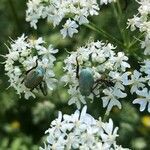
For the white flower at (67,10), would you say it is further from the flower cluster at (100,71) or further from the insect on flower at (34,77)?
the insect on flower at (34,77)

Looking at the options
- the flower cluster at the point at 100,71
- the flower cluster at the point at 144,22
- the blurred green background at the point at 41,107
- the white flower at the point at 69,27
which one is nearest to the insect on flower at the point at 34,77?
the flower cluster at the point at 100,71

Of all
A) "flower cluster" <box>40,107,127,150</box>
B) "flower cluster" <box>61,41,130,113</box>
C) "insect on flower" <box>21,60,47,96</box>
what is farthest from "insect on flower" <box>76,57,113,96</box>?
"insect on flower" <box>21,60,47,96</box>

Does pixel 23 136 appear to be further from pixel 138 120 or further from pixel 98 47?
pixel 98 47

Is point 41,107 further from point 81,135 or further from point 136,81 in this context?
point 81,135

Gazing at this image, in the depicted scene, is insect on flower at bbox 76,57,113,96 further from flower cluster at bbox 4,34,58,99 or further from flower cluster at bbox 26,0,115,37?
flower cluster at bbox 26,0,115,37

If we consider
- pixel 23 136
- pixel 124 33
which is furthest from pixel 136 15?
pixel 23 136

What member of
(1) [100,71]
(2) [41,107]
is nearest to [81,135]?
(1) [100,71]
